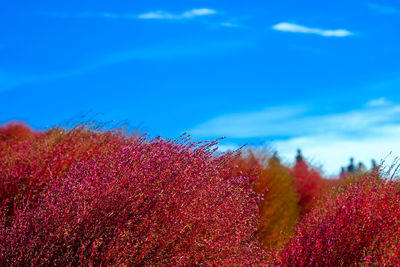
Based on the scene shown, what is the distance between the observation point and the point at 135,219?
346cm

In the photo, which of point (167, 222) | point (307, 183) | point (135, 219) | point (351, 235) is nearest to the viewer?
point (135, 219)

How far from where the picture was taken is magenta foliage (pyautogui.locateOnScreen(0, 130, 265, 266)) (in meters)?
3.35

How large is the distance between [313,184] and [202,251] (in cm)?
831

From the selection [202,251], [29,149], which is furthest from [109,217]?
[29,149]

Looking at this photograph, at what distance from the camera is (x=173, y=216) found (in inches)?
142

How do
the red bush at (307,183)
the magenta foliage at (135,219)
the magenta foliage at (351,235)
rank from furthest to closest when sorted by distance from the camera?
the red bush at (307,183), the magenta foliage at (351,235), the magenta foliage at (135,219)

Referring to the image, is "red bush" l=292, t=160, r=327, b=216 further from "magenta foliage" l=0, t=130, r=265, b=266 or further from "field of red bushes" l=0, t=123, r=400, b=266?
"magenta foliage" l=0, t=130, r=265, b=266

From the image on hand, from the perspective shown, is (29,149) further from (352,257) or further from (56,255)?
(352,257)

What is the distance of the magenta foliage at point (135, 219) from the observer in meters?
3.35

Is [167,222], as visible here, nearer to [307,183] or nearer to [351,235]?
[351,235]

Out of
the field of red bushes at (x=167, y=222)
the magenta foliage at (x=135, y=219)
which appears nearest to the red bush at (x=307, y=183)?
the field of red bushes at (x=167, y=222)

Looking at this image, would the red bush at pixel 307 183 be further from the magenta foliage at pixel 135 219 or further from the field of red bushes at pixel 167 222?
the magenta foliage at pixel 135 219

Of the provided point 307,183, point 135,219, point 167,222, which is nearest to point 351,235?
point 167,222

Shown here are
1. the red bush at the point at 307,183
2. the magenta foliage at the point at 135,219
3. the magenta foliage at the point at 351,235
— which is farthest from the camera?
the red bush at the point at 307,183
